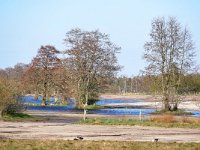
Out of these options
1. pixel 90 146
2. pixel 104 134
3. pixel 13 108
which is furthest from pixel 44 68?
pixel 90 146

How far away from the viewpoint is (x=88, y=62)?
242 feet

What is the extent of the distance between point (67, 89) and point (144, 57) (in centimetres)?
1883

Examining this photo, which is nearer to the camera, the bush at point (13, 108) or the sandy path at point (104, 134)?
the sandy path at point (104, 134)

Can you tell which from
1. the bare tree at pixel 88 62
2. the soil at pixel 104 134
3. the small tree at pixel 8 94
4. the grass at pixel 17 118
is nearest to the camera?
the soil at pixel 104 134

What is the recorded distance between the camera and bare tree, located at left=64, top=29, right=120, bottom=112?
72.9m

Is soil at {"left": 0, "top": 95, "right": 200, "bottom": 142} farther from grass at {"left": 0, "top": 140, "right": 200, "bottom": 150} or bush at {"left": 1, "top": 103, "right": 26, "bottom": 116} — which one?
bush at {"left": 1, "top": 103, "right": 26, "bottom": 116}

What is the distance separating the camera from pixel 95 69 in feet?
244

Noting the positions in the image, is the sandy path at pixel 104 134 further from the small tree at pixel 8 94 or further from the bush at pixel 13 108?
the bush at pixel 13 108

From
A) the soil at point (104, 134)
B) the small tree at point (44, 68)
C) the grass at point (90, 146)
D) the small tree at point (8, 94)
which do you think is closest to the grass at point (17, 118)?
the small tree at point (8, 94)

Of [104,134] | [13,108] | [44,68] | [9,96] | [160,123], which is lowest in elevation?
[104,134]

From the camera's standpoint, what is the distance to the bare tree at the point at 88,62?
Result: 239 ft

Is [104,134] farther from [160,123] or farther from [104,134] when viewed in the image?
[160,123]

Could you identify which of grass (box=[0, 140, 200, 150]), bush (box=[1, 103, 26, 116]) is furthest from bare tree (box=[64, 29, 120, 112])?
grass (box=[0, 140, 200, 150])

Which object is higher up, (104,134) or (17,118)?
(17,118)
